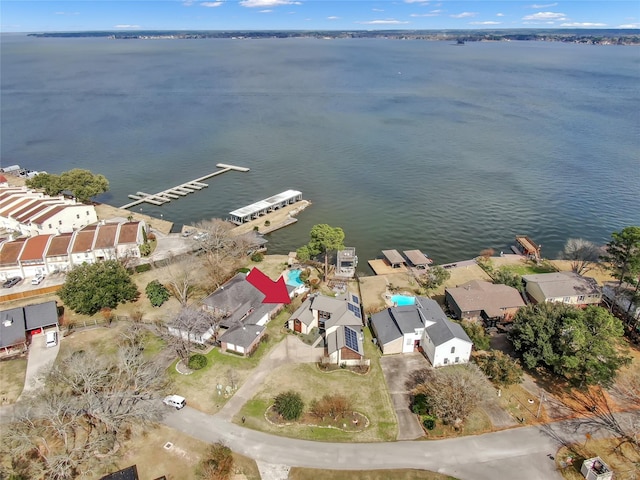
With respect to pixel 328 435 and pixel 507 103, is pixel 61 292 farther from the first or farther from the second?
pixel 507 103

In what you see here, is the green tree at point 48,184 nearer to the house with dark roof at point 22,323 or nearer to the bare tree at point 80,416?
the house with dark roof at point 22,323

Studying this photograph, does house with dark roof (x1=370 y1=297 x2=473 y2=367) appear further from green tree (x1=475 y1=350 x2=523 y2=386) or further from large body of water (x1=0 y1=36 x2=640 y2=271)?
large body of water (x1=0 y1=36 x2=640 y2=271)

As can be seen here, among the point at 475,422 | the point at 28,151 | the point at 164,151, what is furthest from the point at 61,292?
Result: the point at 28,151

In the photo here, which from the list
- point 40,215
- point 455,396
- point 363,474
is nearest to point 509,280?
point 455,396

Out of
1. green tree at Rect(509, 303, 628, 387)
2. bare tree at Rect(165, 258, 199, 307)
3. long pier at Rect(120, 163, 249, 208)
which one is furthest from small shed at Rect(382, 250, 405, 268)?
long pier at Rect(120, 163, 249, 208)

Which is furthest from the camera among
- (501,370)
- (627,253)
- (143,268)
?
(143,268)

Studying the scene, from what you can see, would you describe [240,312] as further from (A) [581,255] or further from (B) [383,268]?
(A) [581,255]

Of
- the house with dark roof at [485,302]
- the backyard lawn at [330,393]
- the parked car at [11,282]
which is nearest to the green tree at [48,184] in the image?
the parked car at [11,282]
